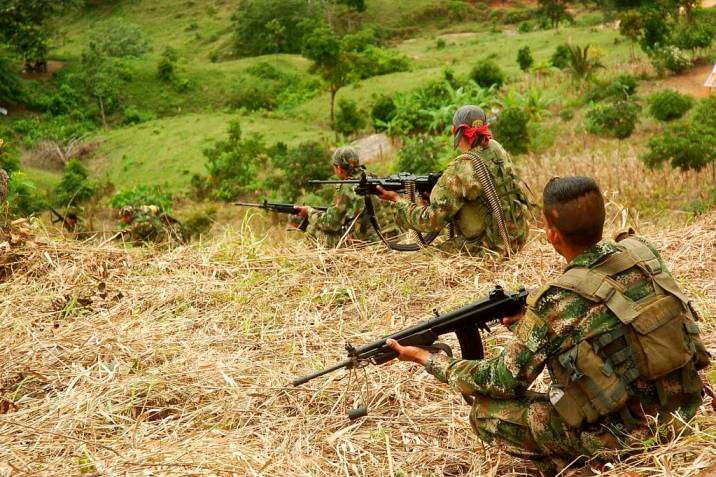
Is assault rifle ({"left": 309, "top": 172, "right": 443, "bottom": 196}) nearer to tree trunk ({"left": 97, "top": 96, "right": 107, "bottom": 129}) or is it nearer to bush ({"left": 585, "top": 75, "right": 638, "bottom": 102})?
bush ({"left": 585, "top": 75, "right": 638, "bottom": 102})

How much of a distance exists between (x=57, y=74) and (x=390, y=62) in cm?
1608

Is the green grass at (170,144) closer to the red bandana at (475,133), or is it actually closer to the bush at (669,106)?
the bush at (669,106)

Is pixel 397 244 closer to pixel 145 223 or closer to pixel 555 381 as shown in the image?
pixel 555 381

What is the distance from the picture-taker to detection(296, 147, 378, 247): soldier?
23.9ft

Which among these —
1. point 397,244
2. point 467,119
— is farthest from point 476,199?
point 397,244

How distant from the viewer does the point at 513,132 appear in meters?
16.4

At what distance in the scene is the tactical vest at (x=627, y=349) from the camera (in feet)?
9.51

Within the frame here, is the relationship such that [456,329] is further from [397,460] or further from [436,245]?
[436,245]

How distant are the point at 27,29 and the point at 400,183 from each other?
3498 centimetres

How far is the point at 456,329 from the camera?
11.5 ft

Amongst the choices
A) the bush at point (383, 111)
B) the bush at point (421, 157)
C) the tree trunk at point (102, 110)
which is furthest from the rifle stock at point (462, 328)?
the tree trunk at point (102, 110)

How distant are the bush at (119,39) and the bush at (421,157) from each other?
1069 inches

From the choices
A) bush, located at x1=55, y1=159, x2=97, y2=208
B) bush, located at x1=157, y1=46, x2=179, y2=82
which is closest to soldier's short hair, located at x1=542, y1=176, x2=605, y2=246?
bush, located at x1=55, y1=159, x2=97, y2=208

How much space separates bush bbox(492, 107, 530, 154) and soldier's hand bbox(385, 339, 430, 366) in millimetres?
13298
